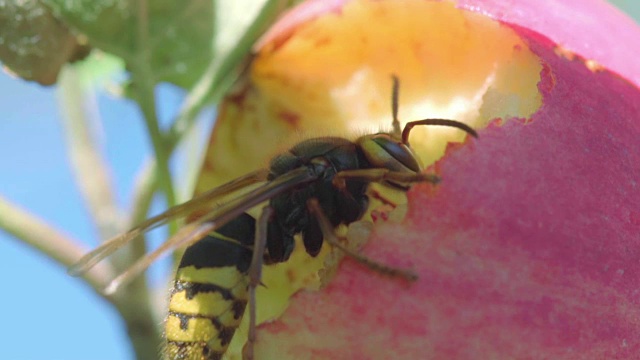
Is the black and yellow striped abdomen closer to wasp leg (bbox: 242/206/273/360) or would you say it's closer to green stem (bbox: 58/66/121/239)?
wasp leg (bbox: 242/206/273/360)

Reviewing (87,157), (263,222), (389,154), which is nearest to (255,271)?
(263,222)

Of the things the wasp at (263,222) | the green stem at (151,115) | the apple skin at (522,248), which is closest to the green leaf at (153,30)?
the green stem at (151,115)

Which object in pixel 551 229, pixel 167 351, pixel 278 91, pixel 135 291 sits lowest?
pixel 135 291

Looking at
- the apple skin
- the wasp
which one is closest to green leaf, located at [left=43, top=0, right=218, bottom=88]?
the wasp

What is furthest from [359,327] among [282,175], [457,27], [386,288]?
[457,27]

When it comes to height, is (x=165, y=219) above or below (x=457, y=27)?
below

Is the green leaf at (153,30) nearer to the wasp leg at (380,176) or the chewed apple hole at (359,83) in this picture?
the chewed apple hole at (359,83)

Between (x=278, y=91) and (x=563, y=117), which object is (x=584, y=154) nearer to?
(x=563, y=117)
